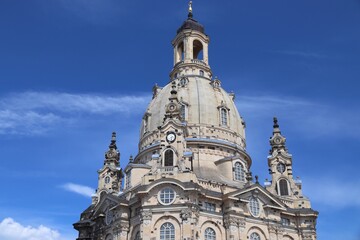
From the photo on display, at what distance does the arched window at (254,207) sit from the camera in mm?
55306

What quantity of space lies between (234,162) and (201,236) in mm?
13265

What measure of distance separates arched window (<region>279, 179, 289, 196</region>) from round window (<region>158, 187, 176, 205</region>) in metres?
19.4

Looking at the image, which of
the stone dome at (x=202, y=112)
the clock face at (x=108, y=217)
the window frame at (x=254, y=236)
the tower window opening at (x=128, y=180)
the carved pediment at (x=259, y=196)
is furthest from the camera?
the stone dome at (x=202, y=112)

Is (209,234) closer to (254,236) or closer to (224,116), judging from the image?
(254,236)

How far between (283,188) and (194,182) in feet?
59.3

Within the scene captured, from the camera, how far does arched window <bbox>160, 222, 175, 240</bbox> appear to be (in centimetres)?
4959

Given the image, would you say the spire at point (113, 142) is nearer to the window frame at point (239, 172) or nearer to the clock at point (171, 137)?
the clock at point (171, 137)

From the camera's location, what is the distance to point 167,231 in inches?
1964

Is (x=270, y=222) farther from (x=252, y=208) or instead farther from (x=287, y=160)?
(x=287, y=160)

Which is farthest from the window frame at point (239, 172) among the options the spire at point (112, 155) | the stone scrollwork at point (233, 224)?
the spire at point (112, 155)

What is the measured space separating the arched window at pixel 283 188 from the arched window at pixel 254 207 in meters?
8.44

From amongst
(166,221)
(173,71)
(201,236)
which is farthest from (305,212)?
(173,71)

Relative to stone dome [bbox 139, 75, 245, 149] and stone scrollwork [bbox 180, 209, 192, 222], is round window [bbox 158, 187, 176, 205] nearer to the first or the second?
stone scrollwork [bbox 180, 209, 192, 222]

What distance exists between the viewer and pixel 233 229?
52.5 m
